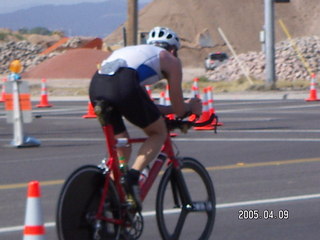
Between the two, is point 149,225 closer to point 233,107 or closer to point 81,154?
point 81,154

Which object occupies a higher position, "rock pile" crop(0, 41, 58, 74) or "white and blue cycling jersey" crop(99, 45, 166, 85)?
"white and blue cycling jersey" crop(99, 45, 166, 85)

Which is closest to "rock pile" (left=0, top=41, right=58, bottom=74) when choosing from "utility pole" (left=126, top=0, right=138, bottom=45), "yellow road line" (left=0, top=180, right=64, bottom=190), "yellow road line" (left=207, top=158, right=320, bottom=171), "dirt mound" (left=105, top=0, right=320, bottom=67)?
"utility pole" (left=126, top=0, right=138, bottom=45)

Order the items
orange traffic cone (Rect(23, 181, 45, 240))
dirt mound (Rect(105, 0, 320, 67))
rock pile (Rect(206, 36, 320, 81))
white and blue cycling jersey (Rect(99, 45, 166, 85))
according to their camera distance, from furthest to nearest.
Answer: dirt mound (Rect(105, 0, 320, 67)) → rock pile (Rect(206, 36, 320, 81)) → white and blue cycling jersey (Rect(99, 45, 166, 85)) → orange traffic cone (Rect(23, 181, 45, 240))

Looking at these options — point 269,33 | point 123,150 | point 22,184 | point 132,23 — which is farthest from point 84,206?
point 132,23

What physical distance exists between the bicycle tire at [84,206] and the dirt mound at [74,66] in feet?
131

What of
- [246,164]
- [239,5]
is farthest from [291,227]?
[239,5]

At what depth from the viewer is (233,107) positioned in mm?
26172

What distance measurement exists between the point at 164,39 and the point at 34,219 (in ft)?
7.53

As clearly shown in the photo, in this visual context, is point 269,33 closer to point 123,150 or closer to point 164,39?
point 164,39

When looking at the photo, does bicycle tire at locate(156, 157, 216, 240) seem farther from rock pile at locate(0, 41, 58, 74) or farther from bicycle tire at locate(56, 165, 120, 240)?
rock pile at locate(0, 41, 58, 74)

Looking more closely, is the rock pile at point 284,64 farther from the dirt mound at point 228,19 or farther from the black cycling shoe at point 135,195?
the dirt mound at point 228,19

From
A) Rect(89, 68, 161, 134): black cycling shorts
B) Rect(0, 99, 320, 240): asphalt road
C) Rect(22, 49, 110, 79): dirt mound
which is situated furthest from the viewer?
Rect(22, 49, 110, 79): dirt mound

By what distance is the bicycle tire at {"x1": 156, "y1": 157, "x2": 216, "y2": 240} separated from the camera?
7.40m

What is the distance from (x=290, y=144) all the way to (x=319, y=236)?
7.48 meters
